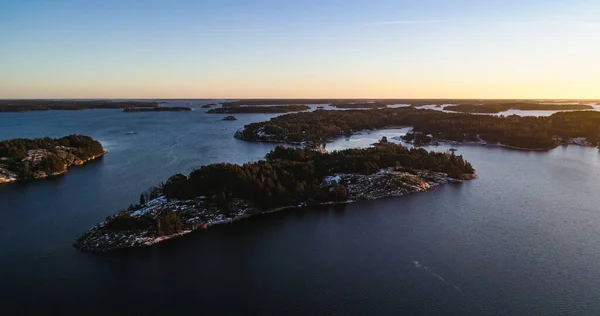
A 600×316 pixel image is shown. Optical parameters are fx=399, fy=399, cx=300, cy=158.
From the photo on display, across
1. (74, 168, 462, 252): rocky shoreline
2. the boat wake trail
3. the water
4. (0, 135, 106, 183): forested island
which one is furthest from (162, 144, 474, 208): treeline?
(0, 135, 106, 183): forested island

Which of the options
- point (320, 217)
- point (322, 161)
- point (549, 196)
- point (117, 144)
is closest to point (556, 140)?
point (549, 196)

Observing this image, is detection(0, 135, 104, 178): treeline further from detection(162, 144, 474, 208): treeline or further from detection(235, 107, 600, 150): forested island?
detection(235, 107, 600, 150): forested island

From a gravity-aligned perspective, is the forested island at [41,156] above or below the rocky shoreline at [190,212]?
above

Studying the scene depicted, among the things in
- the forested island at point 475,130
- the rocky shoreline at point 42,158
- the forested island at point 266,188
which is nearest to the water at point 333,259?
the forested island at point 266,188

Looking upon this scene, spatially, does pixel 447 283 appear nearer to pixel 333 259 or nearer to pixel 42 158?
pixel 333 259

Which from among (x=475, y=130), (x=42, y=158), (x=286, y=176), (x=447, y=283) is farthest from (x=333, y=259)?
(x=475, y=130)

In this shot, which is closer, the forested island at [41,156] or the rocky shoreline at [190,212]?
the rocky shoreline at [190,212]

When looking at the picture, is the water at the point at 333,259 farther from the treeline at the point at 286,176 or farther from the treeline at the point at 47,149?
the treeline at the point at 47,149
